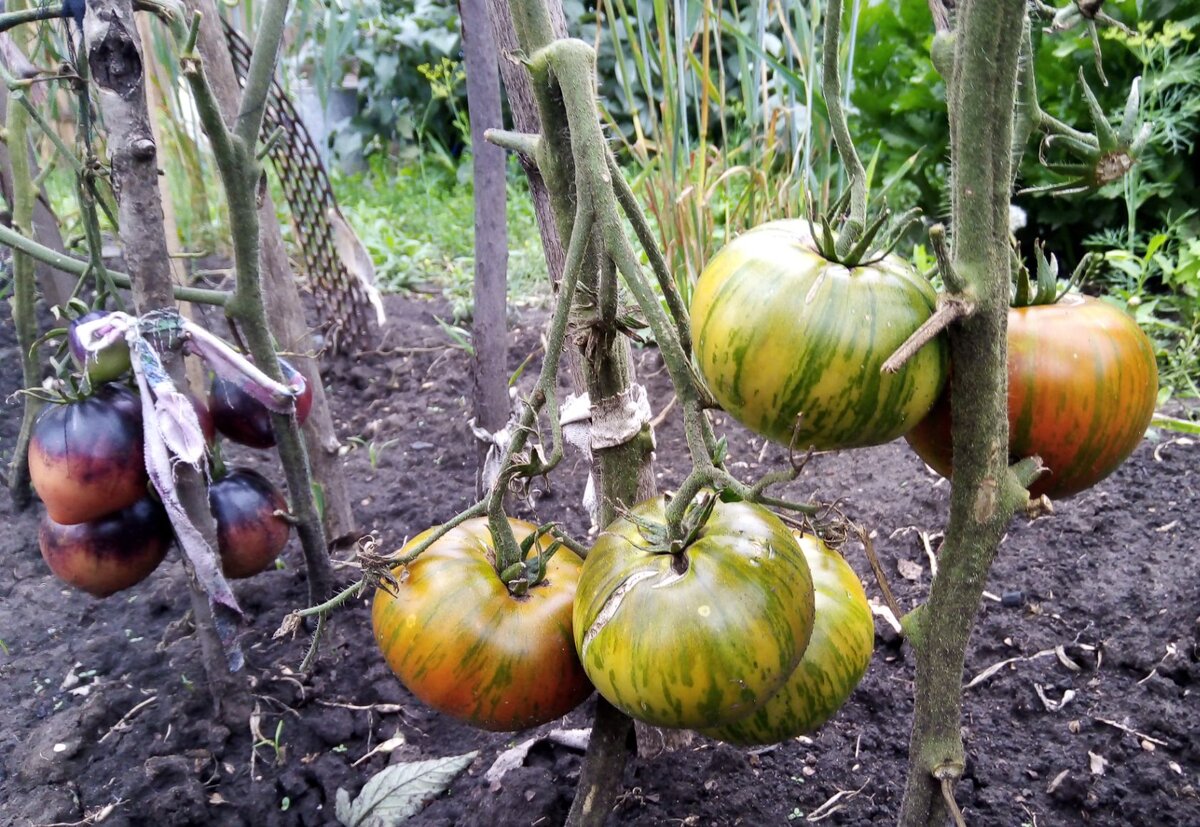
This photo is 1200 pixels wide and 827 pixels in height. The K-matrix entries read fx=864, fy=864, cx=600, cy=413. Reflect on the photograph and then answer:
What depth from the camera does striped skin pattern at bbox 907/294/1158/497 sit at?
75 centimetres

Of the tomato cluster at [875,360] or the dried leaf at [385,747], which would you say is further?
the dried leaf at [385,747]

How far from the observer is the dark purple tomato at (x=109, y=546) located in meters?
1.32

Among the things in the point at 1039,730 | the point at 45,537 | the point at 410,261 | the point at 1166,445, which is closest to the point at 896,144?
the point at 1166,445

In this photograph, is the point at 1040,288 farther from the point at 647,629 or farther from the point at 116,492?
the point at 116,492

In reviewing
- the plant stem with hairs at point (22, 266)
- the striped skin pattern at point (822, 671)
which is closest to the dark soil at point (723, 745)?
the plant stem with hairs at point (22, 266)

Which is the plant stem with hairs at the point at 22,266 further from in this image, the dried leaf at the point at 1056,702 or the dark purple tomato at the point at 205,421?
the dried leaf at the point at 1056,702

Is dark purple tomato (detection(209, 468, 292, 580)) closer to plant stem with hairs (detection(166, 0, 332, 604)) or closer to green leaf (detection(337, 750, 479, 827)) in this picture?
plant stem with hairs (detection(166, 0, 332, 604))

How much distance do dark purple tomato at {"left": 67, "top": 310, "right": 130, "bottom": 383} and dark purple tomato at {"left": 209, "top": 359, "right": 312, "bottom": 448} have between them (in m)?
0.17

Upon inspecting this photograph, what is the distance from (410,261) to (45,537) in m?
2.81

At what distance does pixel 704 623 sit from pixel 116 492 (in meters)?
0.94

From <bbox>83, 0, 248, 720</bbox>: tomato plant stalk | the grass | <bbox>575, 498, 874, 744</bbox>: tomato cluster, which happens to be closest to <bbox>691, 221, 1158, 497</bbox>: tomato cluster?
<bbox>575, 498, 874, 744</bbox>: tomato cluster

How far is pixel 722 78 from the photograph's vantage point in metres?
2.52

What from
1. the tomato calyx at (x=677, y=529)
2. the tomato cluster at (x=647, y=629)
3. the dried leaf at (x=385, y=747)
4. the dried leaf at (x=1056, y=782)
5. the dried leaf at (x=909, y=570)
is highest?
the tomato calyx at (x=677, y=529)

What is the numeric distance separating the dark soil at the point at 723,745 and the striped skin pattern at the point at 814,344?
831 mm
